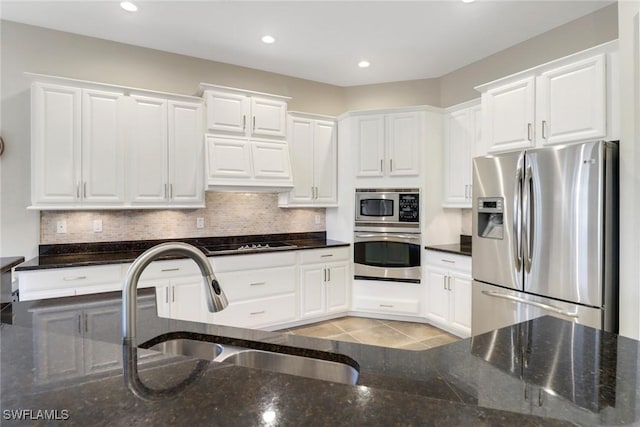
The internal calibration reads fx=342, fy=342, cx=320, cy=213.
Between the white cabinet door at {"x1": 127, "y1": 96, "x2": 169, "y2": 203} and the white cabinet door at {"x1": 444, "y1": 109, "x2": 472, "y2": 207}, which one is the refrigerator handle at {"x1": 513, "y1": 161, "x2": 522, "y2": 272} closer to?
the white cabinet door at {"x1": 444, "y1": 109, "x2": 472, "y2": 207}

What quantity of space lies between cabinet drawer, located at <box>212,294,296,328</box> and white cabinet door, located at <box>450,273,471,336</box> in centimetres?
170

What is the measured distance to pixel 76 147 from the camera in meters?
3.02

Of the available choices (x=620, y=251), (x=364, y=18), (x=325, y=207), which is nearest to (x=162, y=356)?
(x=620, y=251)

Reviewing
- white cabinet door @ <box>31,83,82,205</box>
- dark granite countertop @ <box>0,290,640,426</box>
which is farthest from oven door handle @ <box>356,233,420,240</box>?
white cabinet door @ <box>31,83,82,205</box>

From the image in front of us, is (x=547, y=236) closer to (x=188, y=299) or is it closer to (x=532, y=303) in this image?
(x=532, y=303)

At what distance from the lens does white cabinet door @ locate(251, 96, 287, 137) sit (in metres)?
3.76

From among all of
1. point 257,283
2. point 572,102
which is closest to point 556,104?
point 572,102

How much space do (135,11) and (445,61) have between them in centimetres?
318

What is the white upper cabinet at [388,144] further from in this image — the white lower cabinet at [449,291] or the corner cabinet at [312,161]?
the white lower cabinet at [449,291]

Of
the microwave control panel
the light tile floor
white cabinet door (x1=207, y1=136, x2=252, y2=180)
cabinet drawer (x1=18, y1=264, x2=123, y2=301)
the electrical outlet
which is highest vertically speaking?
white cabinet door (x1=207, y1=136, x2=252, y2=180)

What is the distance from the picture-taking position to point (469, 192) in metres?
3.76

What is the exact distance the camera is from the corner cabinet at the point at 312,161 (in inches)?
163

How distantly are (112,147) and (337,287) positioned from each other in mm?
2754

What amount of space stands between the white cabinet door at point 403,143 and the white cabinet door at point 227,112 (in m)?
1.68
